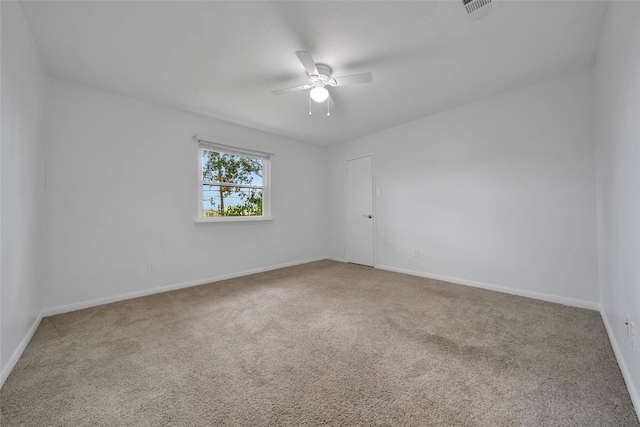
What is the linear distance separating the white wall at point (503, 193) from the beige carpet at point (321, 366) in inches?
19.1

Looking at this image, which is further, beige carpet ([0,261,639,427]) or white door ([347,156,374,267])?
white door ([347,156,374,267])

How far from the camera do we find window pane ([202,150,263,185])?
11.9 ft

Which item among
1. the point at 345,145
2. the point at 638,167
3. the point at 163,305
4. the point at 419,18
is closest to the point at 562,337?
the point at 638,167

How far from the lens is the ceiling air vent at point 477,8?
5.42 feet

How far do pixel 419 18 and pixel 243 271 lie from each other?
371cm

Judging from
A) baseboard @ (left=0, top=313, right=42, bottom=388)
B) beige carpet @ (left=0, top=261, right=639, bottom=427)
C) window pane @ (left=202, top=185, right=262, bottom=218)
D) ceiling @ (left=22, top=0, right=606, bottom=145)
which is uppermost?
ceiling @ (left=22, top=0, right=606, bottom=145)

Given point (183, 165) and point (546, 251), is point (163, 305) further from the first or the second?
point (546, 251)

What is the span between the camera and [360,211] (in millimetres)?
4641

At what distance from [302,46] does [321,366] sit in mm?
2448

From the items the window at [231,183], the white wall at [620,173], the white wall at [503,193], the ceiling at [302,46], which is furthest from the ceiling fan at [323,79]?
the white wall at [503,193]

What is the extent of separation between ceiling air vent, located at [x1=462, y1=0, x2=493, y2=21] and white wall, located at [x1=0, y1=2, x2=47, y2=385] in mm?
2913

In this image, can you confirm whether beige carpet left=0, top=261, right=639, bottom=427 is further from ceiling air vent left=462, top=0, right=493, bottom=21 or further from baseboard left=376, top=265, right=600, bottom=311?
ceiling air vent left=462, top=0, right=493, bottom=21

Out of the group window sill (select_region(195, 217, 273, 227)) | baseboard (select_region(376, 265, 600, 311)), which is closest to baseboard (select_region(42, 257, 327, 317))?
window sill (select_region(195, 217, 273, 227))

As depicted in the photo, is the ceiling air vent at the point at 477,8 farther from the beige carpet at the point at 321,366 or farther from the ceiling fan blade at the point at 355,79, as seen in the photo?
the beige carpet at the point at 321,366
